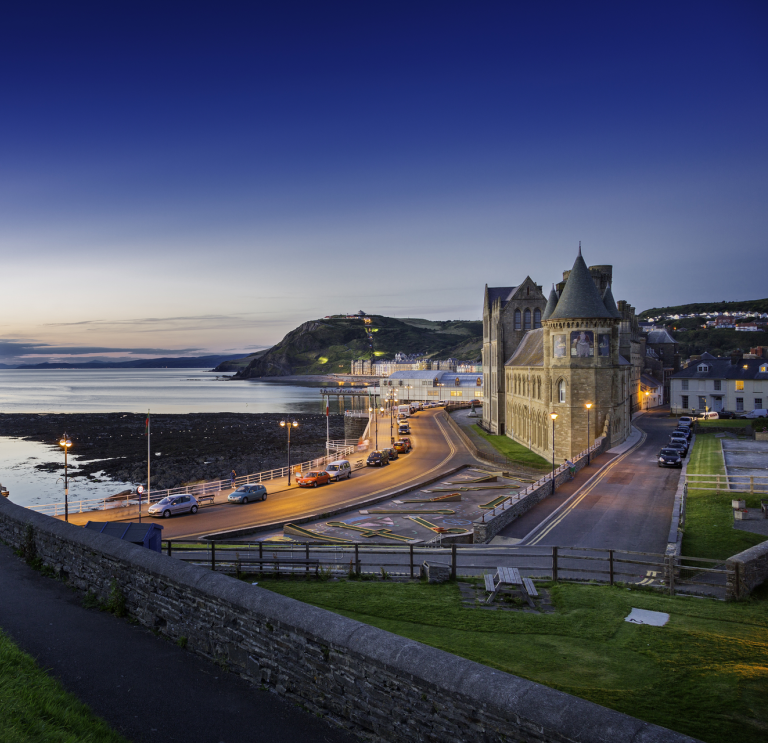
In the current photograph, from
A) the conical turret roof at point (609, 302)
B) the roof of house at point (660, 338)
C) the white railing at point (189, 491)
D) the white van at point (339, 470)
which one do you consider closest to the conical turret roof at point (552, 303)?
the conical turret roof at point (609, 302)

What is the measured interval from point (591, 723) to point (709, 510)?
23.8m

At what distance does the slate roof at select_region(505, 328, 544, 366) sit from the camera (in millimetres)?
57237

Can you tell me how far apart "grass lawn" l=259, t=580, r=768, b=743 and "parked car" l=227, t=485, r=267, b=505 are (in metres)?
24.3

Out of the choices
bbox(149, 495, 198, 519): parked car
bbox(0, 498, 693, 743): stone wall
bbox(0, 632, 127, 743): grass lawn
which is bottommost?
bbox(149, 495, 198, 519): parked car

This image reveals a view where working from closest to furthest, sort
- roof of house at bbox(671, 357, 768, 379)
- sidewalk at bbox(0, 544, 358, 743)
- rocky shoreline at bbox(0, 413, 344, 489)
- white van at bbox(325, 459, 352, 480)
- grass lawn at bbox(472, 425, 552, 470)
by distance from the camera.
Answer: sidewalk at bbox(0, 544, 358, 743) < white van at bbox(325, 459, 352, 480) < grass lawn at bbox(472, 425, 552, 470) < rocky shoreline at bbox(0, 413, 344, 489) < roof of house at bbox(671, 357, 768, 379)

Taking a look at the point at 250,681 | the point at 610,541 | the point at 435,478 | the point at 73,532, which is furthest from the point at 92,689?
the point at 435,478

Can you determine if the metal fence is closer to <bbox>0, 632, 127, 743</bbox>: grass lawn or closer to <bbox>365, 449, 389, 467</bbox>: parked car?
A: <bbox>0, 632, 127, 743</bbox>: grass lawn

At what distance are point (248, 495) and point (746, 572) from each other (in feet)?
98.9

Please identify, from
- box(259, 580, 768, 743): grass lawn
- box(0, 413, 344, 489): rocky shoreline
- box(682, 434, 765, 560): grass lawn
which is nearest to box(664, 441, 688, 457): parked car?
box(682, 434, 765, 560): grass lawn

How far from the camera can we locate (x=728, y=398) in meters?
75.9

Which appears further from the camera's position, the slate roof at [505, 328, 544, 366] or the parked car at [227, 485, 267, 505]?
the slate roof at [505, 328, 544, 366]

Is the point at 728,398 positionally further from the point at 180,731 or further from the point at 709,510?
the point at 180,731

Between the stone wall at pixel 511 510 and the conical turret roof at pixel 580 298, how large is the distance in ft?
46.3

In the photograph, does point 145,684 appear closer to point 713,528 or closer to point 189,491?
point 713,528
